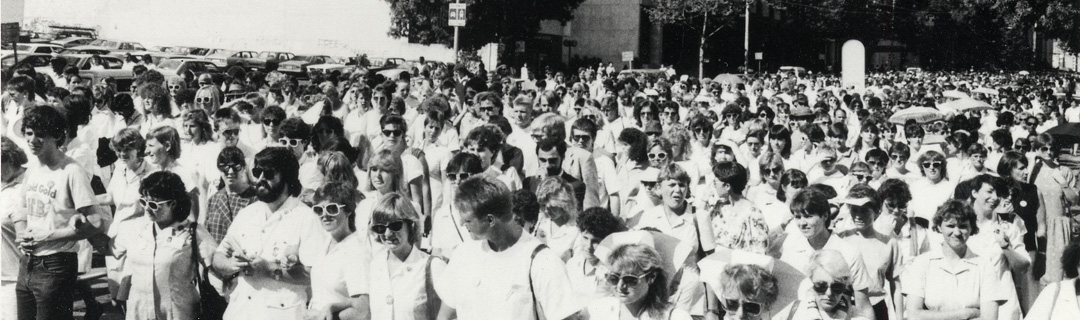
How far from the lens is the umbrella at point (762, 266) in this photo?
4.60m

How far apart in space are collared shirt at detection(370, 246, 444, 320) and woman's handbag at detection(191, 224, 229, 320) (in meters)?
0.95

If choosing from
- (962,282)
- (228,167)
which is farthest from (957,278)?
(228,167)

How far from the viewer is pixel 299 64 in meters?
38.9

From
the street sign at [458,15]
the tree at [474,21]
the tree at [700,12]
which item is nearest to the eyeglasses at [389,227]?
the street sign at [458,15]

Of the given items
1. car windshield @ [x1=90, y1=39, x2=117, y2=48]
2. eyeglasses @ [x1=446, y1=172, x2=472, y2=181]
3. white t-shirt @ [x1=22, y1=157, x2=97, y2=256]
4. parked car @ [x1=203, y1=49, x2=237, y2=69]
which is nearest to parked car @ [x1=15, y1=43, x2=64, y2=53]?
parked car @ [x1=203, y1=49, x2=237, y2=69]

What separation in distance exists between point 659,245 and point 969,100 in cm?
1562

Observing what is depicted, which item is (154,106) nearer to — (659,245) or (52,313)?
(52,313)

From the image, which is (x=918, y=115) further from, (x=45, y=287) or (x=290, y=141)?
(x=45, y=287)

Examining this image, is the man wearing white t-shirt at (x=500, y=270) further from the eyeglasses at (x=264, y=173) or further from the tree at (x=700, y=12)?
the tree at (x=700, y=12)

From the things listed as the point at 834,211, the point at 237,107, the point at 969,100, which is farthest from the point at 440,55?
the point at 834,211

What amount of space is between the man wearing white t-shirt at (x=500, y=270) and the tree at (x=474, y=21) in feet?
126

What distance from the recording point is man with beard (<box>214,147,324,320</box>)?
17.0 feet

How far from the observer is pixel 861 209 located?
615cm

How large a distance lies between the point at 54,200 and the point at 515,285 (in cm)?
286
